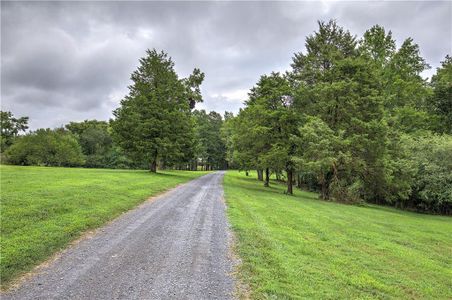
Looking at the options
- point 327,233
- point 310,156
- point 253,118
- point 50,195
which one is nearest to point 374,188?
point 310,156

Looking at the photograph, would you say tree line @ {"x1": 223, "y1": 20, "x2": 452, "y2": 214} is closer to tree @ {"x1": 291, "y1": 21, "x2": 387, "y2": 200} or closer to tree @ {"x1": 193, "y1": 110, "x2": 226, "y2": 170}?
tree @ {"x1": 291, "y1": 21, "x2": 387, "y2": 200}

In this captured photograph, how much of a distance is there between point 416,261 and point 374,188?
19.7 metres

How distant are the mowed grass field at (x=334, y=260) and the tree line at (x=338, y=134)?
1152 cm

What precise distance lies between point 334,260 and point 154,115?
101 ft

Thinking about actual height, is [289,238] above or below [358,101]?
below

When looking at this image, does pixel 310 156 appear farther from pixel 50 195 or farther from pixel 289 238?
pixel 50 195

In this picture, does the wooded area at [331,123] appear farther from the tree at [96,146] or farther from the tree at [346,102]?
the tree at [96,146]

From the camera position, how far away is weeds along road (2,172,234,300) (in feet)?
19.4

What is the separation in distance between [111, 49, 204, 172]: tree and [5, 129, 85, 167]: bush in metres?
30.8

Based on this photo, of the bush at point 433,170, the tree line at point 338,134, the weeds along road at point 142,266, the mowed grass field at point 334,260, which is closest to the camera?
the weeds along road at point 142,266

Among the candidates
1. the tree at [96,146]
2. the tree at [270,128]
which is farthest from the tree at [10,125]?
the tree at [270,128]

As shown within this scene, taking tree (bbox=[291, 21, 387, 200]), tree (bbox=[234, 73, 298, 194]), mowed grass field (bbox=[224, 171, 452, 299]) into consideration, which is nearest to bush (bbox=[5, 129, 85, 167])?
tree (bbox=[234, 73, 298, 194])

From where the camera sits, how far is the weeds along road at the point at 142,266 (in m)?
5.90

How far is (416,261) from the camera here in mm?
10195
